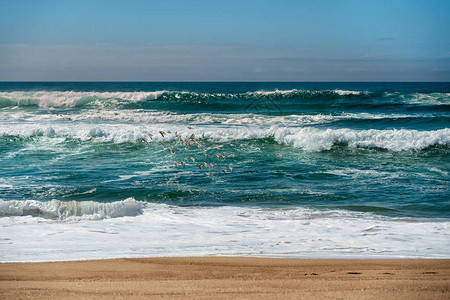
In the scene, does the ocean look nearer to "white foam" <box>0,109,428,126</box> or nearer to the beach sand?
the beach sand

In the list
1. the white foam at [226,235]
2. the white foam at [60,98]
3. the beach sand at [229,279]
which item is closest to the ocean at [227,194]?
the white foam at [226,235]

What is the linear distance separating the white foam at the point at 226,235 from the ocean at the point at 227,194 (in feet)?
0.06

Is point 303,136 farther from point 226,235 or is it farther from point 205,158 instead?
point 226,235

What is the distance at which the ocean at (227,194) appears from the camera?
19.9 ft

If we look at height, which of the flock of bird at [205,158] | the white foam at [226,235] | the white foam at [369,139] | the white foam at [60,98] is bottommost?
the white foam at [226,235]

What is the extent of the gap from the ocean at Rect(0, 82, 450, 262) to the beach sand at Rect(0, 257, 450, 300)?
0.53 meters

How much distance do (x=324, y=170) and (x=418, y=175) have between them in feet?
7.60

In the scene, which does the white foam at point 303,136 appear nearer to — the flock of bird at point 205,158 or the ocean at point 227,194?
the ocean at point 227,194

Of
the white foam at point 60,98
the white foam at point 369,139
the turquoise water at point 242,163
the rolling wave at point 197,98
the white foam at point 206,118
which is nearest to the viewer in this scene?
the turquoise water at point 242,163

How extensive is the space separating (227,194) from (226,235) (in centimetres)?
277

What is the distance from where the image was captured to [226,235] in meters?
6.50

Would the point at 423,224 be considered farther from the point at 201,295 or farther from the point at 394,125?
the point at 394,125

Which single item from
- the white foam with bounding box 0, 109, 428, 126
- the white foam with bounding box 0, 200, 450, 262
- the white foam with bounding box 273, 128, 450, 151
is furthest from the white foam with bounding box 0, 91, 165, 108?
the white foam with bounding box 0, 200, 450, 262

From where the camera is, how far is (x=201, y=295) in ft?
11.8
